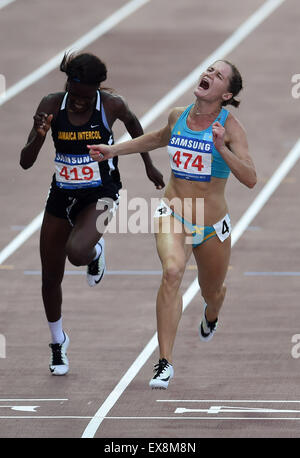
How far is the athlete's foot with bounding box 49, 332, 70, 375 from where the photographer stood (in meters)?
13.4

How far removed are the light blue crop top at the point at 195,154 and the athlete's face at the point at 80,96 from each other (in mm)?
858

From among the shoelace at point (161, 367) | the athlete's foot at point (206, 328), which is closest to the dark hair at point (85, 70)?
the shoelace at point (161, 367)

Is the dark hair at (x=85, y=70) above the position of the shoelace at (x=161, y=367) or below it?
above

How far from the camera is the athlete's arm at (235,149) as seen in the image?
1076cm

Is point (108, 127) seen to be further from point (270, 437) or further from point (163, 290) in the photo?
point (270, 437)

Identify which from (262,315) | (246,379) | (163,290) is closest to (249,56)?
(262,315)

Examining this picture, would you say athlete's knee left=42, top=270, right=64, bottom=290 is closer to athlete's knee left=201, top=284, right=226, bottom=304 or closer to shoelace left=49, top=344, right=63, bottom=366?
shoelace left=49, top=344, right=63, bottom=366

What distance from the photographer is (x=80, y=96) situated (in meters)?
11.7

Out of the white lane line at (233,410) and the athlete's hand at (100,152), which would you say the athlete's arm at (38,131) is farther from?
the white lane line at (233,410)

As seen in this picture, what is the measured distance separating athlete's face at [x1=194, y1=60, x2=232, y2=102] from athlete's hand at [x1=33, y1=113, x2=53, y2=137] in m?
1.32

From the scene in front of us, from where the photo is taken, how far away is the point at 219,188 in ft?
37.9

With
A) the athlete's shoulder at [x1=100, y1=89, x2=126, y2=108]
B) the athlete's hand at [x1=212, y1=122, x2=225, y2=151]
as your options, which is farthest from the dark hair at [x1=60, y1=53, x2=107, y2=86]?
the athlete's hand at [x1=212, y1=122, x2=225, y2=151]
